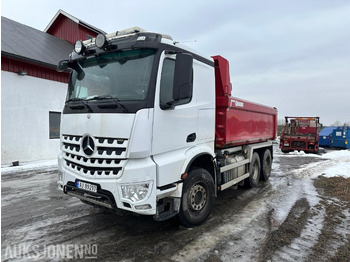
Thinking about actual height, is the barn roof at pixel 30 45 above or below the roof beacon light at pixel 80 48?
above

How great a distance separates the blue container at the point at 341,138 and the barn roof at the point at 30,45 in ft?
69.1

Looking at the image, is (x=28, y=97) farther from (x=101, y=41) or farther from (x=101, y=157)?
(x=101, y=157)

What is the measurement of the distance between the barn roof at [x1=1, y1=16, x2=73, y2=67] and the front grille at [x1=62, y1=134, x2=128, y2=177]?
9063 millimetres

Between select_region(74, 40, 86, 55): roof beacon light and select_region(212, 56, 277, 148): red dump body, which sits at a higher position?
select_region(74, 40, 86, 55): roof beacon light

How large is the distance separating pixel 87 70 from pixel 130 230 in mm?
2700

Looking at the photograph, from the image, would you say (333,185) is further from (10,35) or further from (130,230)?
(10,35)

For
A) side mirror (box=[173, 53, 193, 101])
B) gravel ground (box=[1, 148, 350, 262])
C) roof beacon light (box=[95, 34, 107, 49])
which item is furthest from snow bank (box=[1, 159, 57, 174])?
side mirror (box=[173, 53, 193, 101])

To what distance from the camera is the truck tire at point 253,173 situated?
6795mm

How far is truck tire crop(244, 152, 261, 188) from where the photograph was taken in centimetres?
680

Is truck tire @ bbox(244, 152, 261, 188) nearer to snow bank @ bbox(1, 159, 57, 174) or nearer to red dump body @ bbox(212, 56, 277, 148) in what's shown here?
red dump body @ bbox(212, 56, 277, 148)

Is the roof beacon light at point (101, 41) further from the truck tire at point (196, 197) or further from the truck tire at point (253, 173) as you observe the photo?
the truck tire at point (253, 173)

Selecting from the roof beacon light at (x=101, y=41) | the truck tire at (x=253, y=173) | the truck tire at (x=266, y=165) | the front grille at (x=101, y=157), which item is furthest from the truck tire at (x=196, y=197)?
the truck tire at (x=266, y=165)

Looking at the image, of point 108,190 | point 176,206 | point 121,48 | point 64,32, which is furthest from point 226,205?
point 64,32

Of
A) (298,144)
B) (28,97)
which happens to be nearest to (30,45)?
(28,97)
